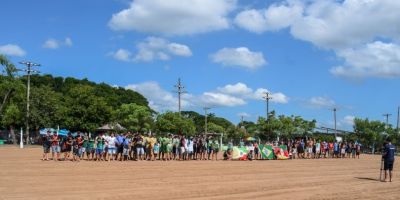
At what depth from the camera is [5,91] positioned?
6575cm

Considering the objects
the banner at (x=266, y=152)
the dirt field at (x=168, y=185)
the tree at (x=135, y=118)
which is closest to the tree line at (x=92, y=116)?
the tree at (x=135, y=118)

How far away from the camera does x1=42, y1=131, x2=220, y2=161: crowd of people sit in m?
25.1

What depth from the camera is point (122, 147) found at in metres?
26.6

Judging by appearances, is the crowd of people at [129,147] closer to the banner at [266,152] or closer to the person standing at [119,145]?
the person standing at [119,145]

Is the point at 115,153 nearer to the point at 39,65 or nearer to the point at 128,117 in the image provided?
the point at 39,65

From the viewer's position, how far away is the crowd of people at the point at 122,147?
25.1 meters

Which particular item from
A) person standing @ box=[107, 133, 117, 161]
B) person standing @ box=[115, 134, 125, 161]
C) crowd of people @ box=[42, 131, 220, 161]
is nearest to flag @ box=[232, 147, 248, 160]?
crowd of people @ box=[42, 131, 220, 161]

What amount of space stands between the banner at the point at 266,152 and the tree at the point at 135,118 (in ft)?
128

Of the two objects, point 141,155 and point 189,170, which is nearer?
point 189,170

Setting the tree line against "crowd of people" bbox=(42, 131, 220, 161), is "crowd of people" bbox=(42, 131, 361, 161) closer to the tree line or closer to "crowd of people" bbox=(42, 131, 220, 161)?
"crowd of people" bbox=(42, 131, 220, 161)

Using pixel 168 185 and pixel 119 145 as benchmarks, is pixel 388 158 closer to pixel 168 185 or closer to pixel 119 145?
pixel 168 185

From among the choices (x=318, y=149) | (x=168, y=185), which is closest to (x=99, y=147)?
(x=168, y=185)

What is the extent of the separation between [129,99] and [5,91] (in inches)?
1628

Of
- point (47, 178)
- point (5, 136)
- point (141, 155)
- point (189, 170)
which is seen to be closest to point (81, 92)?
point (5, 136)
